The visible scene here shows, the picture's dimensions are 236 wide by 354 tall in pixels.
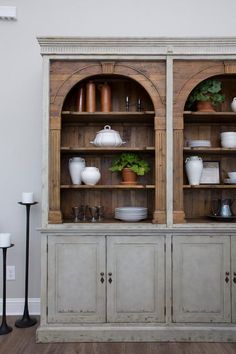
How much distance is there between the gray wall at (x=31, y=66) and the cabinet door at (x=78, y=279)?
597mm

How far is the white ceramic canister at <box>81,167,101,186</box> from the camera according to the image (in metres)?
2.81

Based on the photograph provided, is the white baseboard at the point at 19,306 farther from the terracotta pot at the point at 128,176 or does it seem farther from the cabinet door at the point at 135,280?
the terracotta pot at the point at 128,176

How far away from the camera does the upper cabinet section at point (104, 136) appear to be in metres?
2.69

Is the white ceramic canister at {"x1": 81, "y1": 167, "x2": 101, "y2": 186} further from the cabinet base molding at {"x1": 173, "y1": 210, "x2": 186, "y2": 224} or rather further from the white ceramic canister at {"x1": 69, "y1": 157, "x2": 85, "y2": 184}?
the cabinet base molding at {"x1": 173, "y1": 210, "x2": 186, "y2": 224}

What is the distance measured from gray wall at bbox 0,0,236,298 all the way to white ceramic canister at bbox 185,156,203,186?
126 cm

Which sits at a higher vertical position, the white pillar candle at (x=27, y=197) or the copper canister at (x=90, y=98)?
the copper canister at (x=90, y=98)

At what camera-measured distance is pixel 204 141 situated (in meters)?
2.86

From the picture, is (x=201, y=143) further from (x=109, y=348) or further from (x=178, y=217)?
(x=109, y=348)

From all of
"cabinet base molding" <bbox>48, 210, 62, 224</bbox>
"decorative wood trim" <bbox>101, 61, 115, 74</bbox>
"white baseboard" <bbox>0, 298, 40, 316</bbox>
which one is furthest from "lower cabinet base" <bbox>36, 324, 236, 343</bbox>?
"decorative wood trim" <bbox>101, 61, 115, 74</bbox>

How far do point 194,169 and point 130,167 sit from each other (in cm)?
55

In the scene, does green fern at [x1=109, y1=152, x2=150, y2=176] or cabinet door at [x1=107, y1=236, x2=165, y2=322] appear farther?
green fern at [x1=109, y1=152, x2=150, y2=176]

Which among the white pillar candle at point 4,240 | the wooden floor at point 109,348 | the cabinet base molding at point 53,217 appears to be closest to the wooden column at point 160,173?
the cabinet base molding at point 53,217

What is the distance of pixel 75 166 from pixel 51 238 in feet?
2.10
